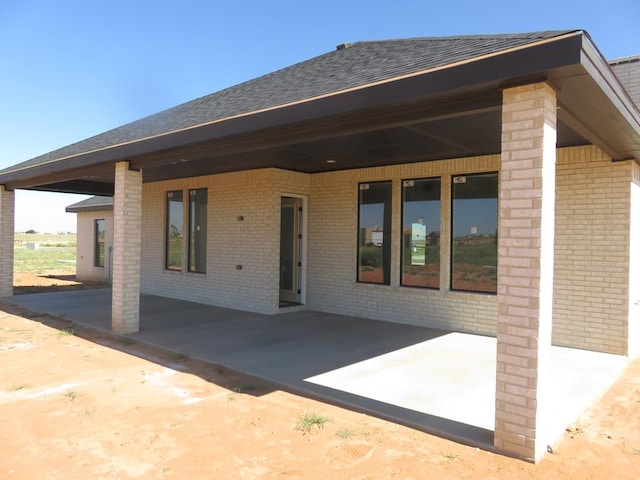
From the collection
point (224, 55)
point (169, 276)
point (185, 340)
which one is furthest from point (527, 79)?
point (224, 55)

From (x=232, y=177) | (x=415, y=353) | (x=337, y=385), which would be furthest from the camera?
(x=232, y=177)

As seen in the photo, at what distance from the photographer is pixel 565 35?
10.9ft

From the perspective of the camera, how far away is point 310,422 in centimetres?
425

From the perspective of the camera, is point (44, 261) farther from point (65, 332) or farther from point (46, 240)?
point (46, 240)

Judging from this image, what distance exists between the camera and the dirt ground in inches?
133

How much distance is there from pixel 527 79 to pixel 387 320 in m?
6.67

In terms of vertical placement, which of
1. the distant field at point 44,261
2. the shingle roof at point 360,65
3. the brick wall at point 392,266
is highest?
the shingle roof at point 360,65

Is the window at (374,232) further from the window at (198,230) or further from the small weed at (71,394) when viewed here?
the small weed at (71,394)

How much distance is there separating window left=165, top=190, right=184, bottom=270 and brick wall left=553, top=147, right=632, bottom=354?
948 cm

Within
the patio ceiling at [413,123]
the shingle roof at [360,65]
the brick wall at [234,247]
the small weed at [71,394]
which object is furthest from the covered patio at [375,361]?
the shingle roof at [360,65]

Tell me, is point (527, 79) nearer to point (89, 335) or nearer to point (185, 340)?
point (185, 340)

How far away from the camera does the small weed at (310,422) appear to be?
4137 millimetres

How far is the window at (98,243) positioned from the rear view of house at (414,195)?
4.35 m

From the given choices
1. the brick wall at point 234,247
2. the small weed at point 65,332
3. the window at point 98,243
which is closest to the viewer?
the small weed at point 65,332
